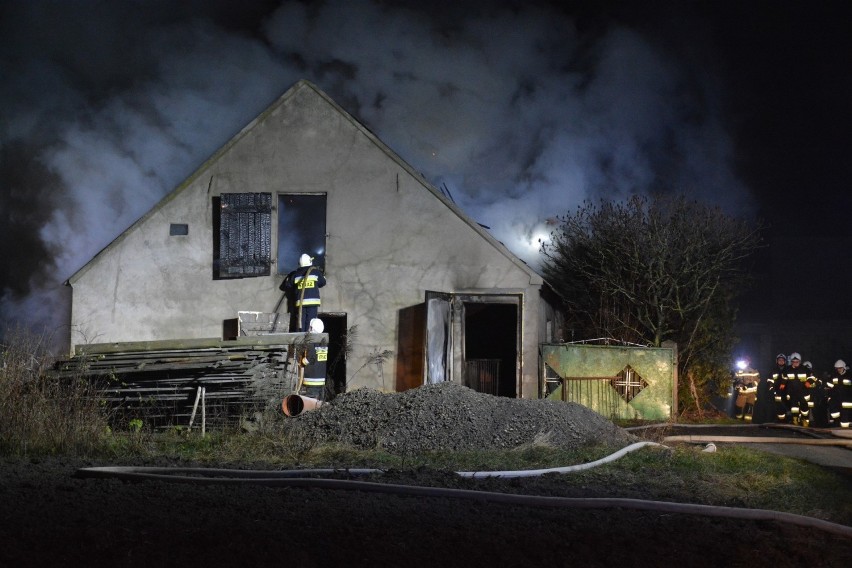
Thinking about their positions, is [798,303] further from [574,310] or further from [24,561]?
[24,561]

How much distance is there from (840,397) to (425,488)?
41.0 ft

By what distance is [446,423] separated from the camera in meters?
10.0

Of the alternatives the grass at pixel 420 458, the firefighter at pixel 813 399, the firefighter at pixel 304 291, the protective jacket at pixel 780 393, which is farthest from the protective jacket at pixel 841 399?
the firefighter at pixel 304 291

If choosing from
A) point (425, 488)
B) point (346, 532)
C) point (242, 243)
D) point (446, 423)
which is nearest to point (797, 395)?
point (446, 423)

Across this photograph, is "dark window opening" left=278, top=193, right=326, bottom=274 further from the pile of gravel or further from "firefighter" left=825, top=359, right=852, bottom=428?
"firefighter" left=825, top=359, right=852, bottom=428

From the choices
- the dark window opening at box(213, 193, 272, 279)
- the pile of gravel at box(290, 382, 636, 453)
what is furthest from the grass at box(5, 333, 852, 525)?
the dark window opening at box(213, 193, 272, 279)

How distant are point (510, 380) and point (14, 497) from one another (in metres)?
13.7

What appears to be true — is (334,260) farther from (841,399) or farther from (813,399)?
(813,399)

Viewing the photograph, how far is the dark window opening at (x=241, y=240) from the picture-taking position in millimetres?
15102

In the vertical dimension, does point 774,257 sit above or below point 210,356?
above

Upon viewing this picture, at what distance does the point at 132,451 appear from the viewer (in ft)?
28.5

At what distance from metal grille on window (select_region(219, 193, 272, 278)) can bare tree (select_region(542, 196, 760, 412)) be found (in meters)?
6.66

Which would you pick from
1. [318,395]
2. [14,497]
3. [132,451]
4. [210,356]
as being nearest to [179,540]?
[14,497]

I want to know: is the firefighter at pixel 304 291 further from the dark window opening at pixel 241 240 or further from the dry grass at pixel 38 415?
the dry grass at pixel 38 415
